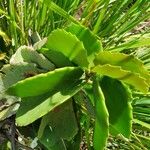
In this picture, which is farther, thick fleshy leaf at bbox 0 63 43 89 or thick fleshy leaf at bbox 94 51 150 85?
thick fleshy leaf at bbox 0 63 43 89

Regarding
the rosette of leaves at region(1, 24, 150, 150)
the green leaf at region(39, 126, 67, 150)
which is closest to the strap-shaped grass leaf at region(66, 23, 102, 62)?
the rosette of leaves at region(1, 24, 150, 150)

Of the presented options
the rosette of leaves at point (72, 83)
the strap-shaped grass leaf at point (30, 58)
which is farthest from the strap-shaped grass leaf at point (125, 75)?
the strap-shaped grass leaf at point (30, 58)

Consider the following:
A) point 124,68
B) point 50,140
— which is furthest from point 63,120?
point 124,68

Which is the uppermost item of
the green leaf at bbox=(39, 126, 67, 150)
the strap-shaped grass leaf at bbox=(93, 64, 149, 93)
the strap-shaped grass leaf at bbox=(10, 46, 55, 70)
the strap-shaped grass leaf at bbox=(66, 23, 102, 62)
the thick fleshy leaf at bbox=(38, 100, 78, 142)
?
the strap-shaped grass leaf at bbox=(66, 23, 102, 62)

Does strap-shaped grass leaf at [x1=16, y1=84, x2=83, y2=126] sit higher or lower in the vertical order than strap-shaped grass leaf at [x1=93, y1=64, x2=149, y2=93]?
lower

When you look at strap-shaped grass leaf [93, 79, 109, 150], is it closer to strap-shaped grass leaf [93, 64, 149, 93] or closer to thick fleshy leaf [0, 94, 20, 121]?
strap-shaped grass leaf [93, 64, 149, 93]

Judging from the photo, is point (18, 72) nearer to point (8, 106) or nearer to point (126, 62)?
point (8, 106)

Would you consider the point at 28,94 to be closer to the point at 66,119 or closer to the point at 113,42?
the point at 66,119

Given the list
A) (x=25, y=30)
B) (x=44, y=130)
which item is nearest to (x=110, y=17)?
(x=25, y=30)
